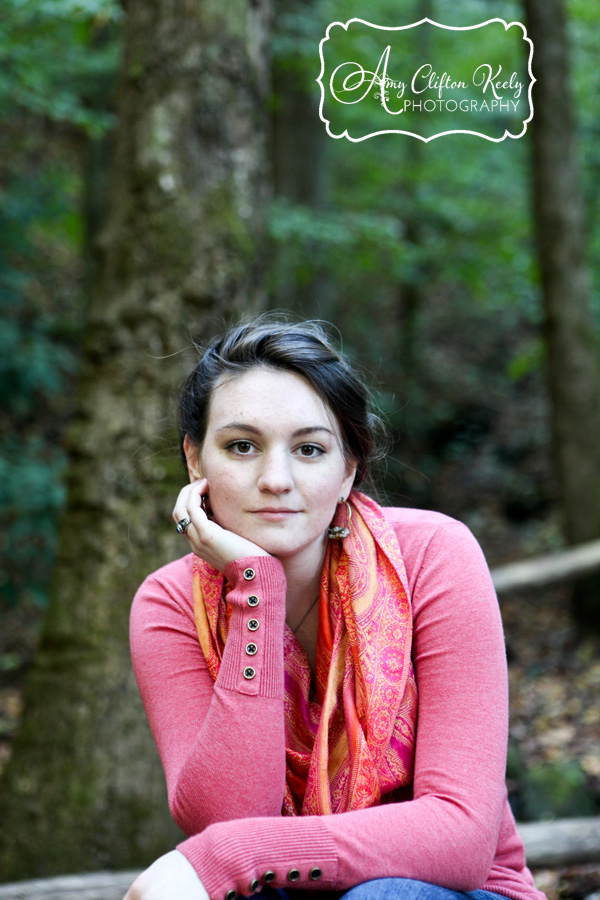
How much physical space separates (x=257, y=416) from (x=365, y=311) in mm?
10892

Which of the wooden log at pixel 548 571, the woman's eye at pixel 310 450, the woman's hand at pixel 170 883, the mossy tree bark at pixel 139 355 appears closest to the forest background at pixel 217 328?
the mossy tree bark at pixel 139 355

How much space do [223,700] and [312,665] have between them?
0.37 meters

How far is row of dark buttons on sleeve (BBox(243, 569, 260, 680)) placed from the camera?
171 centimetres

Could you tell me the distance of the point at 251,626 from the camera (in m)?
1.75

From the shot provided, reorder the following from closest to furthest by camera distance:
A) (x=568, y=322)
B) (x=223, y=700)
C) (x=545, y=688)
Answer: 1. (x=223, y=700)
2. (x=545, y=688)
3. (x=568, y=322)

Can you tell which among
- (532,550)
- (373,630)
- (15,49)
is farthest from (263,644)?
(532,550)

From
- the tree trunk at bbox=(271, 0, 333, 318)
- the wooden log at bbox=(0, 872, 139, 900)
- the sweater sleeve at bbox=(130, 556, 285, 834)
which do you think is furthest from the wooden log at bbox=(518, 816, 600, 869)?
the tree trunk at bbox=(271, 0, 333, 318)

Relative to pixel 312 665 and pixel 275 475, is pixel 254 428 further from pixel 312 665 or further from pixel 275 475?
pixel 312 665

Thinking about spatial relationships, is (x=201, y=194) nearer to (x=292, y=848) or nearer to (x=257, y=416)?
(x=257, y=416)

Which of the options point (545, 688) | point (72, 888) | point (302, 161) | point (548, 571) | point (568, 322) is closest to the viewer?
point (72, 888)

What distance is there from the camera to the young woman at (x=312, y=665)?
5.09 ft

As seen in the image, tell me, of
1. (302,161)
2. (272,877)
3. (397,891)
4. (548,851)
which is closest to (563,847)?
(548,851)

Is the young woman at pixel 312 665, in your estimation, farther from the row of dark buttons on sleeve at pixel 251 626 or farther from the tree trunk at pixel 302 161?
the tree trunk at pixel 302 161

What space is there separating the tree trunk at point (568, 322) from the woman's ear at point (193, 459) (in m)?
4.62
